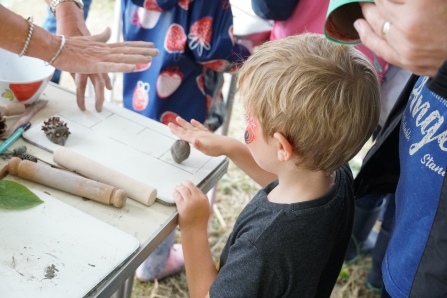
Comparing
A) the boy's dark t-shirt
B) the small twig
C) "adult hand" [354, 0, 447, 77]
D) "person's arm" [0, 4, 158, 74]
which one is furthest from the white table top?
"adult hand" [354, 0, 447, 77]

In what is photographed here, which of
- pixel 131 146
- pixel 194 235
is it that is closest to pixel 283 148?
pixel 194 235

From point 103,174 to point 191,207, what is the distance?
0.19m

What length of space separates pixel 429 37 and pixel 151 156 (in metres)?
0.63

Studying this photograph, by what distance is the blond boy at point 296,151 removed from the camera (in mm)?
763

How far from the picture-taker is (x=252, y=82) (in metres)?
0.81

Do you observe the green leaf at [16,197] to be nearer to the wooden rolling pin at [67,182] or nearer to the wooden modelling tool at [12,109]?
the wooden rolling pin at [67,182]

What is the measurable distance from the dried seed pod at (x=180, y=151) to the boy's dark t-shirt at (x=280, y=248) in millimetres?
220

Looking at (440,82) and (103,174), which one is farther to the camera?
(103,174)

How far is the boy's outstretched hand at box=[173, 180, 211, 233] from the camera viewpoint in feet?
2.94

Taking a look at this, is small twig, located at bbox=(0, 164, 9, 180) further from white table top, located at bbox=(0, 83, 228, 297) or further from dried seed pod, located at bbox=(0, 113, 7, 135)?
dried seed pod, located at bbox=(0, 113, 7, 135)

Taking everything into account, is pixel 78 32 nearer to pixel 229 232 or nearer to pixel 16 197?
pixel 16 197

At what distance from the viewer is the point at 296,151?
0.81 metres

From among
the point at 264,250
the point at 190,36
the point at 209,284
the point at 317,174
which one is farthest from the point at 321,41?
the point at 190,36

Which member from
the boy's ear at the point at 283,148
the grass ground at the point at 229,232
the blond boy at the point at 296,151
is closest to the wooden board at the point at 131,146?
the blond boy at the point at 296,151
